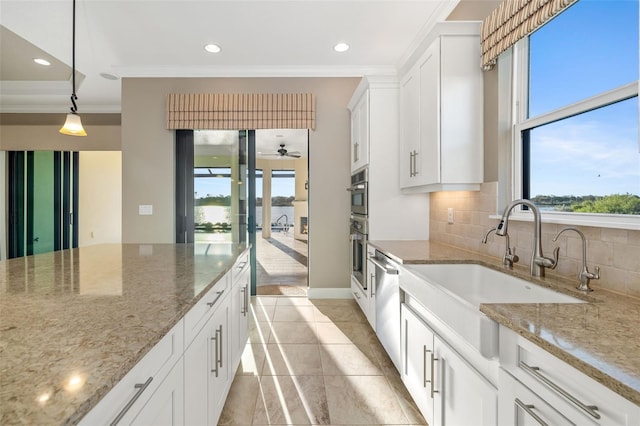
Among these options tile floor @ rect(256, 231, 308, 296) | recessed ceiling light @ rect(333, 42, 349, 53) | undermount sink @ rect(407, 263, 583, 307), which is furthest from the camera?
tile floor @ rect(256, 231, 308, 296)

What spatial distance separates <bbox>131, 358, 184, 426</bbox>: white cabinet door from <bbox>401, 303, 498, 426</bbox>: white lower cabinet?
102cm

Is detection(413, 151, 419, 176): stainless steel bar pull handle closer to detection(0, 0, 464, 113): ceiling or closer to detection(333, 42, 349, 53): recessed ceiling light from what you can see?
detection(0, 0, 464, 113): ceiling

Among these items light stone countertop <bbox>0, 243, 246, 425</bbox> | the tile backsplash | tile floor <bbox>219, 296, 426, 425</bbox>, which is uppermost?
the tile backsplash

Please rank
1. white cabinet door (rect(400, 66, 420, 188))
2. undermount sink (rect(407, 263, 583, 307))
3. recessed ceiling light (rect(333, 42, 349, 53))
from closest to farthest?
1. undermount sink (rect(407, 263, 583, 307))
2. white cabinet door (rect(400, 66, 420, 188))
3. recessed ceiling light (rect(333, 42, 349, 53))

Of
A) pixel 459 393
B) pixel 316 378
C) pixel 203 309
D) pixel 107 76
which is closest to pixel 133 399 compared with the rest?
pixel 203 309

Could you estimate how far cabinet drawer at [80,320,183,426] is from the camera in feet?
1.90

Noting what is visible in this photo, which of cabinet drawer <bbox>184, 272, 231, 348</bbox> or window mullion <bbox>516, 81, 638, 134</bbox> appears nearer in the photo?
cabinet drawer <bbox>184, 272, 231, 348</bbox>

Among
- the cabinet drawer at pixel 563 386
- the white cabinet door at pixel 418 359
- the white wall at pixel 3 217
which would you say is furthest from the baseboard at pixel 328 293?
the white wall at pixel 3 217

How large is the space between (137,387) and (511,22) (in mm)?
2403

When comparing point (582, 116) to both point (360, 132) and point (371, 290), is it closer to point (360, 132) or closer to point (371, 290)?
point (371, 290)

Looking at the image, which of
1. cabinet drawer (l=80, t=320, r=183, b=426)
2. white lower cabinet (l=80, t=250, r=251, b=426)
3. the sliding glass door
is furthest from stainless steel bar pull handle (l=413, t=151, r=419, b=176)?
the sliding glass door

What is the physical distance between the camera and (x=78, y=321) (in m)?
0.80

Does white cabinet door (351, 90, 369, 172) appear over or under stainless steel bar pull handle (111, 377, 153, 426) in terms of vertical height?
over

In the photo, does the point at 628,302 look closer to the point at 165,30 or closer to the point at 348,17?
the point at 348,17
